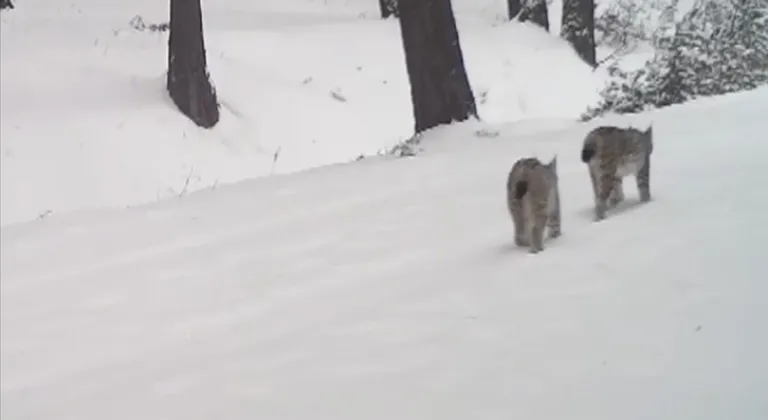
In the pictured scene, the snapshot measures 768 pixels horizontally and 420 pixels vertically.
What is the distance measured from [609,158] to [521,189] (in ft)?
2.30

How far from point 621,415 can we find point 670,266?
61.3 inches

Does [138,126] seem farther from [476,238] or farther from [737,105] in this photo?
[476,238]

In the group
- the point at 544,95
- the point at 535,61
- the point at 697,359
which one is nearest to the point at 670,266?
the point at 697,359

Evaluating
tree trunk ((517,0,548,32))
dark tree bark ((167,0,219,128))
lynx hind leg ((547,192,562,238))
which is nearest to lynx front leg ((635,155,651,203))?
lynx hind leg ((547,192,562,238))

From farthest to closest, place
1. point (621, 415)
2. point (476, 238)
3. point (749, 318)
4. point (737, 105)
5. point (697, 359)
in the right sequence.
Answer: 1. point (737, 105)
2. point (476, 238)
3. point (749, 318)
4. point (697, 359)
5. point (621, 415)

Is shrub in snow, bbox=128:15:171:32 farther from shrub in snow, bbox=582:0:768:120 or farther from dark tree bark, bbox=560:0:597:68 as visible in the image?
dark tree bark, bbox=560:0:597:68

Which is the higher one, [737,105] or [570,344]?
[570,344]

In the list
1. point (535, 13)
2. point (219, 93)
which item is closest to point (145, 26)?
point (219, 93)

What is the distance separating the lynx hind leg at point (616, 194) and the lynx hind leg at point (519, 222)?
731 mm

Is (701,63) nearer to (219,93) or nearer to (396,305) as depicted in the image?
(219,93)

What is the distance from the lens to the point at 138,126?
12039 mm

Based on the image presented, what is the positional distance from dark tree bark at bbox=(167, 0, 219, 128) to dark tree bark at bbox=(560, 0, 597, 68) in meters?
10.5

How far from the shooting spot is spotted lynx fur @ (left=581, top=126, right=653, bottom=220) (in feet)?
18.6

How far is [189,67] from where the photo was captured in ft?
41.6
